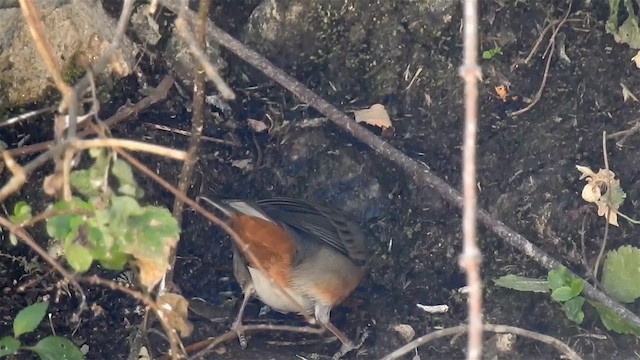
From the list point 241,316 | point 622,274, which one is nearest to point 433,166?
point 622,274

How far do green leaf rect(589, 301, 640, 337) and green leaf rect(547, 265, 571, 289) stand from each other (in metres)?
0.19

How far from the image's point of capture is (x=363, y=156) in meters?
3.41

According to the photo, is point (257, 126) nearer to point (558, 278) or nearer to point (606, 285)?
point (558, 278)

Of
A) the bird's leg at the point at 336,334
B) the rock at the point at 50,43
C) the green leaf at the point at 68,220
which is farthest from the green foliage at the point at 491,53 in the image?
the green leaf at the point at 68,220

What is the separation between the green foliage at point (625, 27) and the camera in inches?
125

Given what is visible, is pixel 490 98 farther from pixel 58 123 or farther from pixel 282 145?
pixel 58 123

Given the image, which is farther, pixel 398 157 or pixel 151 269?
pixel 398 157

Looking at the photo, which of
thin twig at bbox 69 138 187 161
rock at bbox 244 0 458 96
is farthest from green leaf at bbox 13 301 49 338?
rock at bbox 244 0 458 96

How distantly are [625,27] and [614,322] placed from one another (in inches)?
44.9

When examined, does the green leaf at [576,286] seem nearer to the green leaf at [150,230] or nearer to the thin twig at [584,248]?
the thin twig at [584,248]

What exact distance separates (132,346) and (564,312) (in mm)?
1604

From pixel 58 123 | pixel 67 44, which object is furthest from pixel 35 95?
pixel 58 123

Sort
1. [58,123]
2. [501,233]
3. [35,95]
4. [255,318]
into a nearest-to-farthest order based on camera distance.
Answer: [58,123] → [35,95] → [501,233] → [255,318]

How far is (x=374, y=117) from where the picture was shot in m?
3.33
